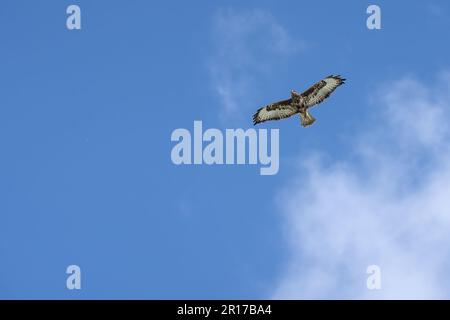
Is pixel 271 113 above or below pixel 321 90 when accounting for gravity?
below

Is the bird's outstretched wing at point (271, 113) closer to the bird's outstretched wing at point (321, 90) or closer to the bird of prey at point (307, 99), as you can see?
the bird of prey at point (307, 99)

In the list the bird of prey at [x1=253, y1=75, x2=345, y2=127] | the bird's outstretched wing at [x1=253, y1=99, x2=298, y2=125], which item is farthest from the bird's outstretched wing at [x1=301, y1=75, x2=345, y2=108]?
the bird's outstretched wing at [x1=253, y1=99, x2=298, y2=125]

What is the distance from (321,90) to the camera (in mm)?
34531

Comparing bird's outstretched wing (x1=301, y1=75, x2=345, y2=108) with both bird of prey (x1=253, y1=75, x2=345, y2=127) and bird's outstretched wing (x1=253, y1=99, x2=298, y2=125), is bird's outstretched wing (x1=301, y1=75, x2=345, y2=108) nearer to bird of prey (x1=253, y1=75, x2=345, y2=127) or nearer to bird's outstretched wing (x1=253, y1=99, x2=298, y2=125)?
bird of prey (x1=253, y1=75, x2=345, y2=127)

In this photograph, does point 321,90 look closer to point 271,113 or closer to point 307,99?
point 307,99

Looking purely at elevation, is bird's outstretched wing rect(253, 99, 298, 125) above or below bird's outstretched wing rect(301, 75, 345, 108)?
below

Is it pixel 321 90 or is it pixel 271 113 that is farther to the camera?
pixel 271 113

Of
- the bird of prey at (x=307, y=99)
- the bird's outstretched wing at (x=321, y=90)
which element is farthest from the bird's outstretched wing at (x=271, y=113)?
the bird's outstretched wing at (x=321, y=90)

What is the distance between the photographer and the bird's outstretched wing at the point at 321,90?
34406 mm

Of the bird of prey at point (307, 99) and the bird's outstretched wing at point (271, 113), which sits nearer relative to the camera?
the bird of prey at point (307, 99)

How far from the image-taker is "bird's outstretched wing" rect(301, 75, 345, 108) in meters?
34.4

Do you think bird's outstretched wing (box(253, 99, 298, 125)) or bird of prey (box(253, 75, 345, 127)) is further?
bird's outstretched wing (box(253, 99, 298, 125))

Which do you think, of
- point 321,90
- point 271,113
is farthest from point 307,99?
point 271,113
